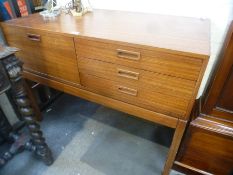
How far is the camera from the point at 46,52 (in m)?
1.02

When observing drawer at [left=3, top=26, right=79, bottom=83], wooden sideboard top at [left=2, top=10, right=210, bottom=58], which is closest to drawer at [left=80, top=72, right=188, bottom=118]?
drawer at [left=3, top=26, right=79, bottom=83]

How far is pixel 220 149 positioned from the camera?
90cm

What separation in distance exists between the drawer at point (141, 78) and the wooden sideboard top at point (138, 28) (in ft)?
0.41

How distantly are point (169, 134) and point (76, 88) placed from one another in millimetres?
853

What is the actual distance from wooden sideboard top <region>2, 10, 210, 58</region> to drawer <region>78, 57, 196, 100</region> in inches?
4.9

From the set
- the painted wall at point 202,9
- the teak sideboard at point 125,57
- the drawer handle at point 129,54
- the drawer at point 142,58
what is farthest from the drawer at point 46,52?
the painted wall at point 202,9

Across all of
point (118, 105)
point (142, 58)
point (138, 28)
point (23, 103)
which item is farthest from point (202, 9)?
point (23, 103)

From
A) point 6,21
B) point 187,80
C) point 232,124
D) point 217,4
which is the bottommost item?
point 232,124

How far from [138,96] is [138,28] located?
35 centimetres

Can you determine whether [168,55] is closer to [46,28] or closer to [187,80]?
[187,80]

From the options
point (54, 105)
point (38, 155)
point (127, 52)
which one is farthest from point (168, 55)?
point (54, 105)

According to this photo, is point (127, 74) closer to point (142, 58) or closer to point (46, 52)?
point (142, 58)

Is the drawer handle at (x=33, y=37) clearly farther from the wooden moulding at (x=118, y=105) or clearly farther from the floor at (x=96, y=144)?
the floor at (x=96, y=144)

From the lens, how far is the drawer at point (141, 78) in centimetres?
75
